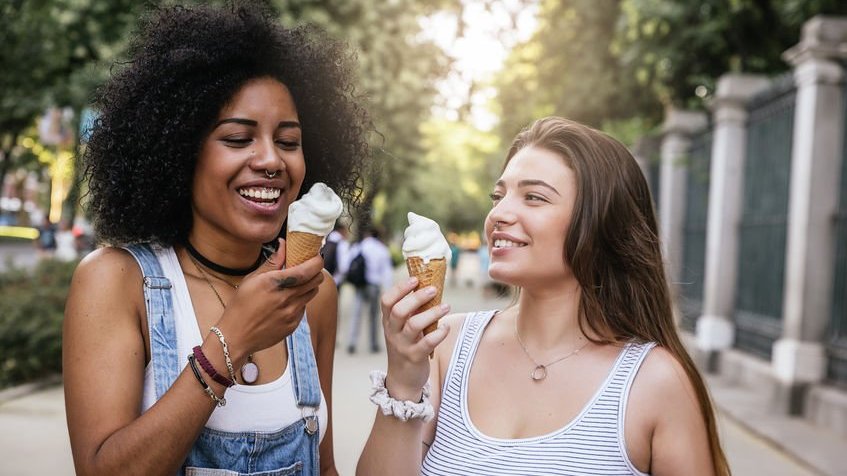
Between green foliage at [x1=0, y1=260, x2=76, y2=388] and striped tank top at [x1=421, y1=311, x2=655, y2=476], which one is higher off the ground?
striped tank top at [x1=421, y1=311, x2=655, y2=476]

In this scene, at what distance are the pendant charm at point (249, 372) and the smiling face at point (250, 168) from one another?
1.05 ft

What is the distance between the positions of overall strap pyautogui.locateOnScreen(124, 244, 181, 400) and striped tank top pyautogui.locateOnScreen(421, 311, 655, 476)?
788 mm

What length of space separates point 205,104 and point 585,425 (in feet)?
4.27

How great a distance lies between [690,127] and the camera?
43.6 feet

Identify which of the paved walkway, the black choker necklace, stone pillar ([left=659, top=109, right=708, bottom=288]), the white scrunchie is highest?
stone pillar ([left=659, top=109, right=708, bottom=288])

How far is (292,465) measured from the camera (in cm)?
217

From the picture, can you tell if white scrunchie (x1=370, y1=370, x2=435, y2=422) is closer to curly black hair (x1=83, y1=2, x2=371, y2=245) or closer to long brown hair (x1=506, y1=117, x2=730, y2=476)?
long brown hair (x1=506, y1=117, x2=730, y2=476)

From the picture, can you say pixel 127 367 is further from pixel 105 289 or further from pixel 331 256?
pixel 331 256

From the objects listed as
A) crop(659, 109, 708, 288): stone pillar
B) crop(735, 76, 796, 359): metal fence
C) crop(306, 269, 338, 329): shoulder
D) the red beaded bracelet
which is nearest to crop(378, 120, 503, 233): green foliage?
crop(659, 109, 708, 288): stone pillar

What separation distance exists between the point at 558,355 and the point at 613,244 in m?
0.36

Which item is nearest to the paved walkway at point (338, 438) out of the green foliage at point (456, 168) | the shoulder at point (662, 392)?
the shoulder at point (662, 392)

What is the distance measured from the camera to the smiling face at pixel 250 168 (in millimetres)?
2094

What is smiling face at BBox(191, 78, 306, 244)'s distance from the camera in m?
2.09

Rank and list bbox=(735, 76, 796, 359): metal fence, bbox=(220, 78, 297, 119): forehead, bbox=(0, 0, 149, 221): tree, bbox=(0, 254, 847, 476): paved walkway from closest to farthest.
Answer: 1. bbox=(220, 78, 297, 119): forehead
2. bbox=(0, 254, 847, 476): paved walkway
3. bbox=(735, 76, 796, 359): metal fence
4. bbox=(0, 0, 149, 221): tree
